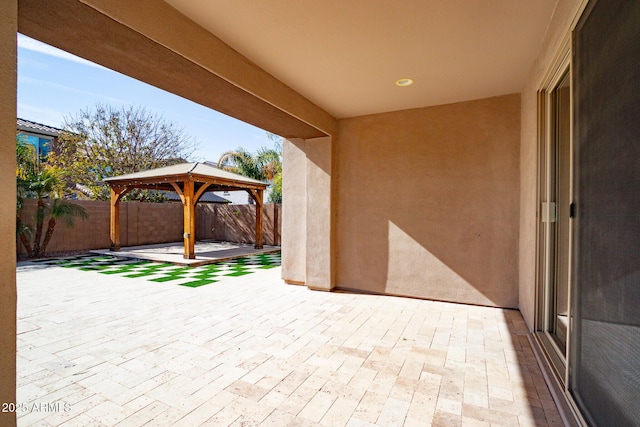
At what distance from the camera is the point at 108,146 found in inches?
536

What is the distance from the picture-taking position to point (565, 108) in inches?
104

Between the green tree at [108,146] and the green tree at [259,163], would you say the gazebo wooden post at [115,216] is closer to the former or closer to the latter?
the green tree at [108,146]

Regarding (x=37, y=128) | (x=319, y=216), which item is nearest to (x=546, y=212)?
(x=319, y=216)

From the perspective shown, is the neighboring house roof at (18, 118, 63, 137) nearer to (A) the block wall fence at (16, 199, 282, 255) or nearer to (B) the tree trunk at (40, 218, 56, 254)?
(A) the block wall fence at (16, 199, 282, 255)

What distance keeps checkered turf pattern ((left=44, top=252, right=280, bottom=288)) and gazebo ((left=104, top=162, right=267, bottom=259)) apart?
0.89 m

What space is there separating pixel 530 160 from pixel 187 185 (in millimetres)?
7164

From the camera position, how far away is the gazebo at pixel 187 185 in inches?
304

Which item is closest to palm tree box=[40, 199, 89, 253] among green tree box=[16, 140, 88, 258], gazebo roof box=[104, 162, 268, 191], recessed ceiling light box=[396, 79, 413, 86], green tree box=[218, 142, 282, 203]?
green tree box=[16, 140, 88, 258]

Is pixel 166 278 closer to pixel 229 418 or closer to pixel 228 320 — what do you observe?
pixel 228 320

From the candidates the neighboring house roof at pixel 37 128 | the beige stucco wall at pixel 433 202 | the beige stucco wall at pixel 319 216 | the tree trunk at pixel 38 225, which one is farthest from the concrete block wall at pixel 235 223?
the neighboring house roof at pixel 37 128

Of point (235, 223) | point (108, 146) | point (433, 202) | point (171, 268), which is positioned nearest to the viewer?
point (433, 202)

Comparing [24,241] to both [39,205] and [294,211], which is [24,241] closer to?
[39,205]

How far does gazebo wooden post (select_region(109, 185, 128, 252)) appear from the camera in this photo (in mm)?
9055

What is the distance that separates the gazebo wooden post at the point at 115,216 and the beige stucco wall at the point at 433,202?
24.3 feet
